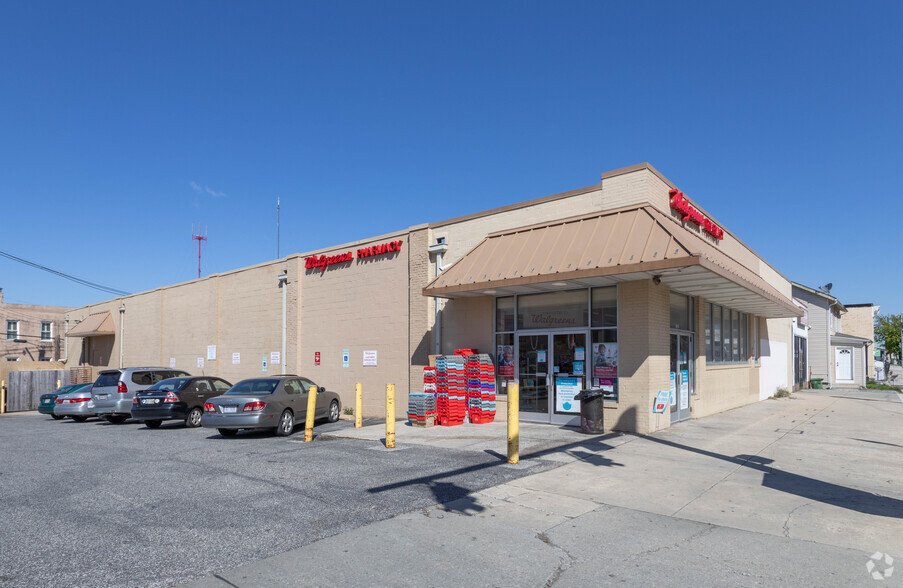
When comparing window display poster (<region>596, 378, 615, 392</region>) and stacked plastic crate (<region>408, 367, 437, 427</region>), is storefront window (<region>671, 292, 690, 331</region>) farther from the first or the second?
stacked plastic crate (<region>408, 367, 437, 427</region>)

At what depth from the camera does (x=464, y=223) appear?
1739cm

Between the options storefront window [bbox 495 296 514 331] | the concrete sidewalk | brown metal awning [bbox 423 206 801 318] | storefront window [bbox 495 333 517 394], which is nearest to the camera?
the concrete sidewalk

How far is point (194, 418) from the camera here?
57.8ft

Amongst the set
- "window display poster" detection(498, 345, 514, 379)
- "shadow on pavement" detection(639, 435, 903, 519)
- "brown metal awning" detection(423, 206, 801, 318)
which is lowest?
"shadow on pavement" detection(639, 435, 903, 519)

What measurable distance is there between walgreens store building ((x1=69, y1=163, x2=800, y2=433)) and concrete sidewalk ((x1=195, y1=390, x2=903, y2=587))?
3.39m

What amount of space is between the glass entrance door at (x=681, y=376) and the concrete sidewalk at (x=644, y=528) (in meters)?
3.72

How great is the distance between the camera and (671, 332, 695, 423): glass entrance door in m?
Result: 15.0

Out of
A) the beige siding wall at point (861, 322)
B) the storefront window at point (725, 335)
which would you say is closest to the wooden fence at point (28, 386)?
the storefront window at point (725, 335)

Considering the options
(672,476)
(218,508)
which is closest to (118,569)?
(218,508)

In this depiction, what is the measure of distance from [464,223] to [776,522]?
12.2 m

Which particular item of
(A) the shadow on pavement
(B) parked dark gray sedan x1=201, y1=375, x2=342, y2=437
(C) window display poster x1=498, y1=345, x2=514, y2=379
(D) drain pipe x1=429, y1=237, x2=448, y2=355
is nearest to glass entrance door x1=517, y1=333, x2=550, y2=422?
(C) window display poster x1=498, y1=345, x2=514, y2=379

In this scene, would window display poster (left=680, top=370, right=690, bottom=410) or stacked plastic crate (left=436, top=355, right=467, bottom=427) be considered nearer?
stacked plastic crate (left=436, top=355, right=467, bottom=427)

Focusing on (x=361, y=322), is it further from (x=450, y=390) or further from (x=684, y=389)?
(x=684, y=389)

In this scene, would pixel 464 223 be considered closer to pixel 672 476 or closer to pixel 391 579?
pixel 672 476
